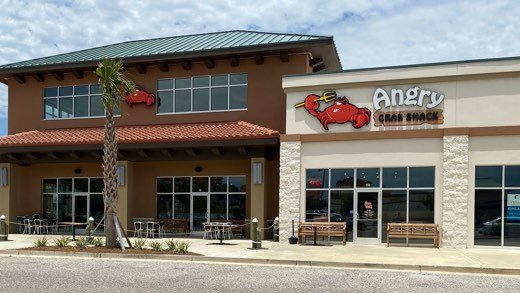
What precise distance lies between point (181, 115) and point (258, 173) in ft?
18.1

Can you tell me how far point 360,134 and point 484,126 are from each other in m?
4.40

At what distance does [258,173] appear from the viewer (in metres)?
20.3

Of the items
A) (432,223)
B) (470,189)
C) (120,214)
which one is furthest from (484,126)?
(120,214)

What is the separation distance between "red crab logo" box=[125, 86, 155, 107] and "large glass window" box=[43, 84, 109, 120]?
6.32 ft

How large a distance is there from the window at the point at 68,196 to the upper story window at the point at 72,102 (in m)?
3.43

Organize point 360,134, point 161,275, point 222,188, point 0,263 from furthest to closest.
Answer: point 222,188, point 360,134, point 0,263, point 161,275

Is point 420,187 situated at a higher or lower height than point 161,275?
higher

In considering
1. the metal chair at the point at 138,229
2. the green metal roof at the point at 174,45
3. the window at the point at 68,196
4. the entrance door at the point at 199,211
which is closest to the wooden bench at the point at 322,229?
the entrance door at the point at 199,211

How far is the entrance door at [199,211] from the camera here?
2250cm

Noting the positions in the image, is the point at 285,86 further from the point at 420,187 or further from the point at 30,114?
the point at 30,114

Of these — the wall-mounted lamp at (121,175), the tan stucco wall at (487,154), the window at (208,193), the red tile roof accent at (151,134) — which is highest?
A: the red tile roof accent at (151,134)

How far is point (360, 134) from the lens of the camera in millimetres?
18516

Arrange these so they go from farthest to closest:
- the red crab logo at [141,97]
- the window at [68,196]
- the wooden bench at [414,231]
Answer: the window at [68,196]
the red crab logo at [141,97]
the wooden bench at [414,231]

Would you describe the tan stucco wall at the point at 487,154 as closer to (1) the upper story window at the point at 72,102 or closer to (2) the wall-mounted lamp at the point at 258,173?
(2) the wall-mounted lamp at the point at 258,173
